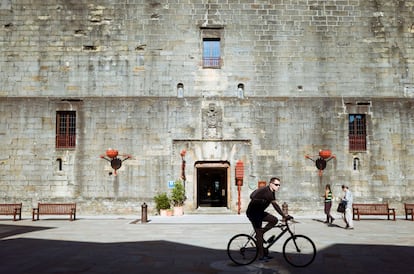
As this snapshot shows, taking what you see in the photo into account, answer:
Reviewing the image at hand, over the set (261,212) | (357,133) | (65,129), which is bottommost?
(261,212)

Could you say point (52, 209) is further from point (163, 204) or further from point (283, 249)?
point (283, 249)

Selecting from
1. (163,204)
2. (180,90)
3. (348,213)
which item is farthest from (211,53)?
(348,213)

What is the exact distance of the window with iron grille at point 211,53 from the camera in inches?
806

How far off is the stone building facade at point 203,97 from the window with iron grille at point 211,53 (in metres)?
0.07

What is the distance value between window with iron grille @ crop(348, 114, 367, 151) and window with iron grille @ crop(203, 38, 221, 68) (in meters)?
6.74

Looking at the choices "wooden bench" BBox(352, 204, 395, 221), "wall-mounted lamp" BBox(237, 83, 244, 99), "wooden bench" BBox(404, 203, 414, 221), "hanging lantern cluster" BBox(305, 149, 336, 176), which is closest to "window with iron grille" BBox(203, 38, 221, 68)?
"wall-mounted lamp" BBox(237, 83, 244, 99)

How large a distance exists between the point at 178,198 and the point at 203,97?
15.5 feet

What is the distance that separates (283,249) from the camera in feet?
27.1

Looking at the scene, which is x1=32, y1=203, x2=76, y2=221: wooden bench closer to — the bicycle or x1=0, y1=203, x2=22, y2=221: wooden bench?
x1=0, y1=203, x2=22, y2=221: wooden bench

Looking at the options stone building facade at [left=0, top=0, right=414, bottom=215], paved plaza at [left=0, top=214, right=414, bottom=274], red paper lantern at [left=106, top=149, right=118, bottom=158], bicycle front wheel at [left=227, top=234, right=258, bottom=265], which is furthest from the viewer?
stone building facade at [left=0, top=0, right=414, bottom=215]

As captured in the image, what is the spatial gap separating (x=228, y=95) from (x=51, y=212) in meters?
9.13

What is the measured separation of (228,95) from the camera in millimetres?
20266

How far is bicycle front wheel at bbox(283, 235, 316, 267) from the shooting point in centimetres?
810

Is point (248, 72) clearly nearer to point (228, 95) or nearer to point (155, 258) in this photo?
point (228, 95)
